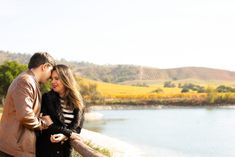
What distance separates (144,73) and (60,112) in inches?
6968

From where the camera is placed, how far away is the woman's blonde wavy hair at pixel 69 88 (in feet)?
12.9

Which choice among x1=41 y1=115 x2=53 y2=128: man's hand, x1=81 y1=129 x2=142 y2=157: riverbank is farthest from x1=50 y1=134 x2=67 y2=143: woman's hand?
x1=81 y1=129 x2=142 y2=157: riverbank

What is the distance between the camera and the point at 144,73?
180625 millimetres

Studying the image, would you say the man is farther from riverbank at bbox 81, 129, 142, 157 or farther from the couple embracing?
riverbank at bbox 81, 129, 142, 157

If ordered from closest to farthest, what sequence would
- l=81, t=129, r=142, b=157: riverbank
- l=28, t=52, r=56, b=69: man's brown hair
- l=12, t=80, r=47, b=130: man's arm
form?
l=12, t=80, r=47, b=130: man's arm, l=28, t=52, r=56, b=69: man's brown hair, l=81, t=129, r=142, b=157: riverbank

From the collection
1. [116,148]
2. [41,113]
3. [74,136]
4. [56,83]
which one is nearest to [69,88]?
[56,83]

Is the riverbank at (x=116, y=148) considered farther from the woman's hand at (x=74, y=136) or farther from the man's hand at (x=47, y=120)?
the man's hand at (x=47, y=120)

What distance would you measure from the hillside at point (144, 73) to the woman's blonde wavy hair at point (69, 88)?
16075 centimetres

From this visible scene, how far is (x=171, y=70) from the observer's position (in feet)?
621

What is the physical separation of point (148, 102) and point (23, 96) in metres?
78.7

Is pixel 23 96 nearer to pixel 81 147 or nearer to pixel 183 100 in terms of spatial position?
pixel 81 147

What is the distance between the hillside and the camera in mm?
169500

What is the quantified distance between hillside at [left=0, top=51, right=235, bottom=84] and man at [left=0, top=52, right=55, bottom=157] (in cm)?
16097

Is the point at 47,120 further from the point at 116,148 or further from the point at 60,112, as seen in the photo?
the point at 116,148
